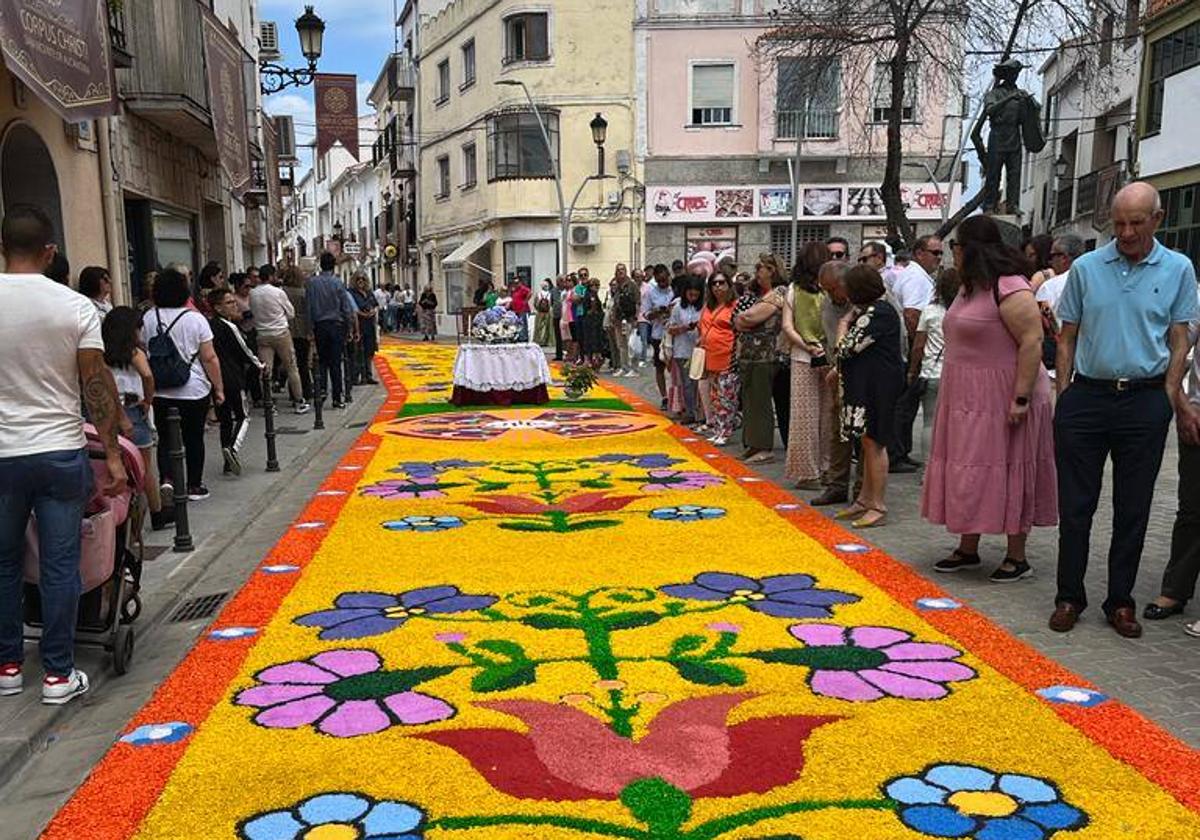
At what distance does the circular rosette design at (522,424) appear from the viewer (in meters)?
11.7

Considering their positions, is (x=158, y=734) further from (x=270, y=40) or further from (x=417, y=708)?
(x=270, y=40)

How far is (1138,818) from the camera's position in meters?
3.08

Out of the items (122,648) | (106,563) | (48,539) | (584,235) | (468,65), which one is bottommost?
(122,648)

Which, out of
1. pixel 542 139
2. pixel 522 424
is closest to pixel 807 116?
pixel 542 139

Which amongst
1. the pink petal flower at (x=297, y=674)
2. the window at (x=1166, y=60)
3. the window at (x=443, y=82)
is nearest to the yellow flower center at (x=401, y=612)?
the pink petal flower at (x=297, y=674)

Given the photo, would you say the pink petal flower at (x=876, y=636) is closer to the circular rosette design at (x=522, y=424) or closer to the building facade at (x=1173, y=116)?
the circular rosette design at (x=522, y=424)

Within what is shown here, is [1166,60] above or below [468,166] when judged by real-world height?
above

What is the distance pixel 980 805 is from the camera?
3.19 m

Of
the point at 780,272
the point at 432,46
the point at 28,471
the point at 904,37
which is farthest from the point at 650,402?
the point at 432,46

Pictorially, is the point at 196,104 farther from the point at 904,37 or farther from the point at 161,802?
the point at 161,802

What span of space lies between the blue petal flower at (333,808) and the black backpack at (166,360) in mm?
5021

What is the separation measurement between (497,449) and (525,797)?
7461 mm

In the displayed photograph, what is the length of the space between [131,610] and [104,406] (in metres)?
1.39

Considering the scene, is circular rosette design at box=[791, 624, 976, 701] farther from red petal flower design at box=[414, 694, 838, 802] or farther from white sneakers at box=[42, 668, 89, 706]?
white sneakers at box=[42, 668, 89, 706]
